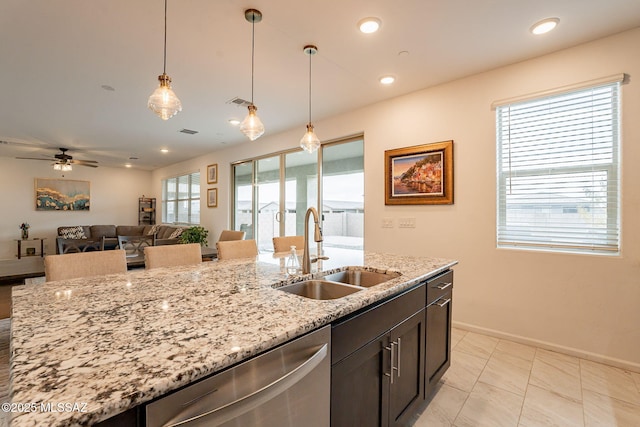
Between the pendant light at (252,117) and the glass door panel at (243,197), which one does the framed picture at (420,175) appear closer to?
the pendant light at (252,117)

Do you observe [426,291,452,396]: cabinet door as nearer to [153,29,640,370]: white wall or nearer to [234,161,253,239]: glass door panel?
[153,29,640,370]: white wall

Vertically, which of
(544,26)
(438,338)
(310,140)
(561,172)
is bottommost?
(438,338)

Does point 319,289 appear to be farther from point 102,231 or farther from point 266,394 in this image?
point 102,231

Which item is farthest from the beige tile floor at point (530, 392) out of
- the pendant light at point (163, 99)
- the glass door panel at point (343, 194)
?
the pendant light at point (163, 99)

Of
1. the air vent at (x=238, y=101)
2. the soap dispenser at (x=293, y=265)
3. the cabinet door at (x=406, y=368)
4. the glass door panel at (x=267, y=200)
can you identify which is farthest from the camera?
the glass door panel at (x=267, y=200)

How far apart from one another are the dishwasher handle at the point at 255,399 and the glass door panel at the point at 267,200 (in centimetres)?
435

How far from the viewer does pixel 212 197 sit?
6.49 meters

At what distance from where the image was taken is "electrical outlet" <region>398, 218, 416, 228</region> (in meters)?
3.38

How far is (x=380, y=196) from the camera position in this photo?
12.1 ft

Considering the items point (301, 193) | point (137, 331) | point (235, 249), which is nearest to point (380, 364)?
point (137, 331)

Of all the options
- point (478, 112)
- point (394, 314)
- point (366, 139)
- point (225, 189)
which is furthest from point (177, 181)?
point (394, 314)

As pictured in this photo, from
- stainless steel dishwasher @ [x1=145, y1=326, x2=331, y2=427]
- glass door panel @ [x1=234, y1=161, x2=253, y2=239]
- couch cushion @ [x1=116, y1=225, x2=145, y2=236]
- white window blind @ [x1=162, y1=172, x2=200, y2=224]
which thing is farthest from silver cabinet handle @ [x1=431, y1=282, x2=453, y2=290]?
couch cushion @ [x1=116, y1=225, x2=145, y2=236]

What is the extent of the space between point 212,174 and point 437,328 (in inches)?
231

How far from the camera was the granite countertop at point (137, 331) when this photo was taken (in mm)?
566
